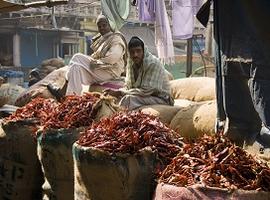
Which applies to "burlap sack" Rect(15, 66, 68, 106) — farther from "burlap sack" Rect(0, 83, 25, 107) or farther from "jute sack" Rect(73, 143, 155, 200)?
"jute sack" Rect(73, 143, 155, 200)

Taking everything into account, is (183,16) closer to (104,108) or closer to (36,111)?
(36,111)

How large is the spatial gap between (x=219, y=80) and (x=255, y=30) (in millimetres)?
527

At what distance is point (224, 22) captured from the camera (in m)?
3.67

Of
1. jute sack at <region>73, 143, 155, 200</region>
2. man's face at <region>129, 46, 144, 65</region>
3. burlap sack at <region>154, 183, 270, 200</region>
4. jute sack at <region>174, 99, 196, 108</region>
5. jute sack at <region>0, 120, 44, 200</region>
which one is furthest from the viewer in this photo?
jute sack at <region>174, 99, 196, 108</region>

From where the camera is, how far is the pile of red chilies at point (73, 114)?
Result: 427cm

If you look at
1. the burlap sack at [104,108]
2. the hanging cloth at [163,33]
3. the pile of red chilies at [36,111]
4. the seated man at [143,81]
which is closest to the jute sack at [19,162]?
the pile of red chilies at [36,111]

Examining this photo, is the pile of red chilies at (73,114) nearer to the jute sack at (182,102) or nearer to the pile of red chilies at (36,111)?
the pile of red chilies at (36,111)

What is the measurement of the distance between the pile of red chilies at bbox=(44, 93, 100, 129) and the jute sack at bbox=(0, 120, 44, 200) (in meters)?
0.49

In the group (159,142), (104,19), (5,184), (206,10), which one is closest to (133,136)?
(159,142)

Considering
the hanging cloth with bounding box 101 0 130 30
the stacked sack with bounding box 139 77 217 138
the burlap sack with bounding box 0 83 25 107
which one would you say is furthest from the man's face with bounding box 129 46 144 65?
the burlap sack with bounding box 0 83 25 107

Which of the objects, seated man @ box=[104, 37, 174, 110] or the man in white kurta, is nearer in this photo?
seated man @ box=[104, 37, 174, 110]

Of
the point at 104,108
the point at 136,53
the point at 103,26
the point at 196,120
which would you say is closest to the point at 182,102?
the point at 136,53

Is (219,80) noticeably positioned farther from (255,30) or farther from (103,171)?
(103,171)

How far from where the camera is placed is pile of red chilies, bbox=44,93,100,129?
4.27m
